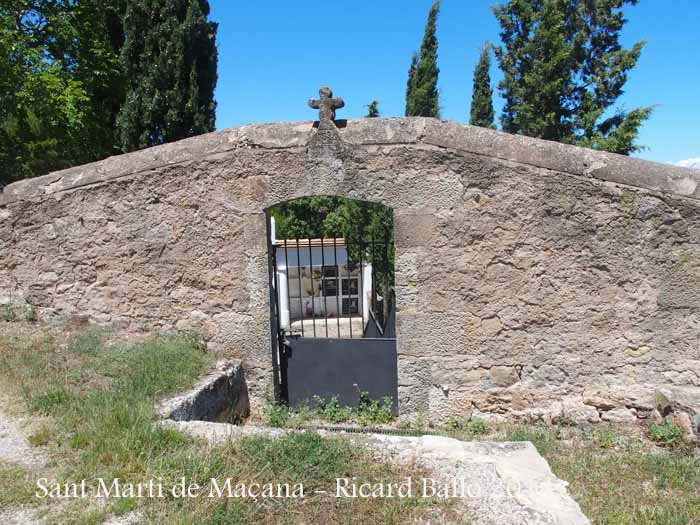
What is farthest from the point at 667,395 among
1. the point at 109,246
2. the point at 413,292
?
the point at 109,246

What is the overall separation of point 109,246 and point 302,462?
10.1ft

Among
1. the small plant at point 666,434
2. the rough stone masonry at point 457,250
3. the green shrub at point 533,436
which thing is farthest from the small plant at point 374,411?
the small plant at point 666,434

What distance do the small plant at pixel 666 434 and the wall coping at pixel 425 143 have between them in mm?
1735

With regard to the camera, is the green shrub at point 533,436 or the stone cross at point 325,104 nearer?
the green shrub at point 533,436

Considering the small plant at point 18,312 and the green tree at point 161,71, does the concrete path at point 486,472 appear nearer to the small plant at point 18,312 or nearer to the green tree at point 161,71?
the small plant at point 18,312

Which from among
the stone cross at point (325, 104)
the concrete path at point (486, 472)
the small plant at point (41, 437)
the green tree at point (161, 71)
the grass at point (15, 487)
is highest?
the green tree at point (161, 71)

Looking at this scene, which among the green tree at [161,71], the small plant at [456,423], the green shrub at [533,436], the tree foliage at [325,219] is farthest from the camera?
the tree foliage at [325,219]

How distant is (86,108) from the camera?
35.3 ft

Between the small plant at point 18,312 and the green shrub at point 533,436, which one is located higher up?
the small plant at point 18,312

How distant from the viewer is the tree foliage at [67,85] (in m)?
9.98

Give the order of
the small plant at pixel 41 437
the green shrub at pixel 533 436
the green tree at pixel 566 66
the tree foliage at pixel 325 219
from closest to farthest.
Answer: the small plant at pixel 41 437, the green shrub at pixel 533 436, the tree foliage at pixel 325 219, the green tree at pixel 566 66

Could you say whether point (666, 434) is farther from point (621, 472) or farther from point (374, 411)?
point (374, 411)

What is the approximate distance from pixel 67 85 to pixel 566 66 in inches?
487

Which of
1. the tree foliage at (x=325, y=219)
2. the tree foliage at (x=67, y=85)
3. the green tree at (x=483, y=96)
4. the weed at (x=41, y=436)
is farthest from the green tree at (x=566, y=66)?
the weed at (x=41, y=436)
